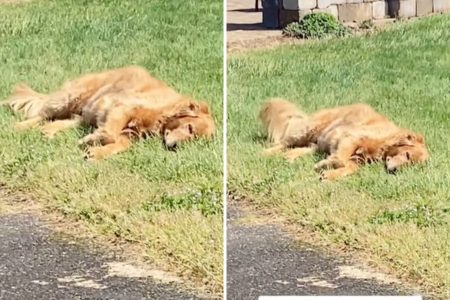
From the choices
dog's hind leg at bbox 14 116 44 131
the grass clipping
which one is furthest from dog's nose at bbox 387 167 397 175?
dog's hind leg at bbox 14 116 44 131

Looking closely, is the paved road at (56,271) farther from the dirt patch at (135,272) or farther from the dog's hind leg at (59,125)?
the dog's hind leg at (59,125)

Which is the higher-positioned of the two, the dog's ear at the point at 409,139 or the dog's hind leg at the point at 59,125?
the dog's hind leg at the point at 59,125

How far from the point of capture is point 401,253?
122 inches

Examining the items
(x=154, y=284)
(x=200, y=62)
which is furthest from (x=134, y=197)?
(x=200, y=62)

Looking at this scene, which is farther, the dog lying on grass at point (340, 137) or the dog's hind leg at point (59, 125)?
the dog's hind leg at point (59, 125)

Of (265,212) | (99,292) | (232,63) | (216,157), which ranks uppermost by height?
(232,63)

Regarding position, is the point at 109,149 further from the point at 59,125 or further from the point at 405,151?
the point at 405,151

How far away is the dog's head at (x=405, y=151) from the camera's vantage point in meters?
3.12

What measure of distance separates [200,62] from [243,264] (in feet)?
2.30

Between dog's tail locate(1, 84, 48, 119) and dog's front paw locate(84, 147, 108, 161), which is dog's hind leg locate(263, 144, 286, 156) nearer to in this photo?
dog's front paw locate(84, 147, 108, 161)

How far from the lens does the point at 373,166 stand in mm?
3170

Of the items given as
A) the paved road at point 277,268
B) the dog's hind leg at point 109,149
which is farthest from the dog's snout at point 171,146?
the paved road at point 277,268

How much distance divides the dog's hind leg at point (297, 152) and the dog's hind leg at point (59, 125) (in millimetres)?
730

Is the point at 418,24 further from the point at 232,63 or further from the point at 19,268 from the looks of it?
the point at 19,268
